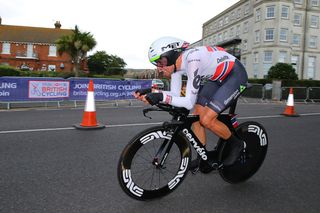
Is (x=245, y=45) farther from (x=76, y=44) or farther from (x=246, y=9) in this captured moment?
(x=76, y=44)

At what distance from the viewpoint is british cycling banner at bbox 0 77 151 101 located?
12719mm

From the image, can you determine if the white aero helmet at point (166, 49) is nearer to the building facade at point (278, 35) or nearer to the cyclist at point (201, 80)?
the cyclist at point (201, 80)

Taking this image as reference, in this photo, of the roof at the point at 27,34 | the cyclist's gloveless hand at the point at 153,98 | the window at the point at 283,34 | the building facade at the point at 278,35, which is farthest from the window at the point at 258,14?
the cyclist's gloveless hand at the point at 153,98

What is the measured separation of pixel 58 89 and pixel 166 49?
11618 mm

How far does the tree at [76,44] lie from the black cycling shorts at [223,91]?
44.0m

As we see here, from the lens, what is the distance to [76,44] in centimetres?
4538

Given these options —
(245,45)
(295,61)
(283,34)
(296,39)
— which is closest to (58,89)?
(283,34)

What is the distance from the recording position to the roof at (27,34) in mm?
57344

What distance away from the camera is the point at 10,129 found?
7.23 metres

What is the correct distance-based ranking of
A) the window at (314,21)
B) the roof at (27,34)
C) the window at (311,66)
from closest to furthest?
the window at (314,21), the window at (311,66), the roof at (27,34)

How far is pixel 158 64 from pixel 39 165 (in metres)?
2.32

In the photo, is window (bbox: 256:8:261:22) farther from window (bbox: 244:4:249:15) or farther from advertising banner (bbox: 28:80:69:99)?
advertising banner (bbox: 28:80:69:99)

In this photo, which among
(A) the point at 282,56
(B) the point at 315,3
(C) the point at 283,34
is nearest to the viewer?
(C) the point at 283,34

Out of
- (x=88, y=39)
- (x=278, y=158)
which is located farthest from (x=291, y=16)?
(x=278, y=158)
